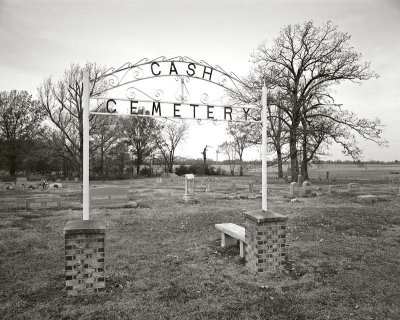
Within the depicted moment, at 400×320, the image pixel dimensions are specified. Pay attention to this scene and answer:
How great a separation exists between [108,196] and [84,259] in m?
9.19

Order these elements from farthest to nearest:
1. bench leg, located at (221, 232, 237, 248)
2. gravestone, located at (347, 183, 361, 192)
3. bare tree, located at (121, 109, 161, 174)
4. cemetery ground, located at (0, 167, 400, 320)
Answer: bare tree, located at (121, 109, 161, 174), gravestone, located at (347, 183, 361, 192), bench leg, located at (221, 232, 237, 248), cemetery ground, located at (0, 167, 400, 320)

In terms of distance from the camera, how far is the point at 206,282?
15.0 ft

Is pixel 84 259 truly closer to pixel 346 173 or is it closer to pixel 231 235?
pixel 231 235

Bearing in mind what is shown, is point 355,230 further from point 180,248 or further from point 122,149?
point 122,149

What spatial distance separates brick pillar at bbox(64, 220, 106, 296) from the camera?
401cm

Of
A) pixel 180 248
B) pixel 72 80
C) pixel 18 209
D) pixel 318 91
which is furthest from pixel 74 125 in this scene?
pixel 180 248

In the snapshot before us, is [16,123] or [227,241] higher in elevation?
[16,123]

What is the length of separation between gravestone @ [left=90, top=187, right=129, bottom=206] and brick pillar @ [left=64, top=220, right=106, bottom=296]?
9.02 metres

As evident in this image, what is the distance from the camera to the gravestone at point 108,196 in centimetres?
1271

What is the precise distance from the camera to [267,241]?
4762 millimetres

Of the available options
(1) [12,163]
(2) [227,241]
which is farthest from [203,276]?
(1) [12,163]

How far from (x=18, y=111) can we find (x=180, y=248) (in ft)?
133

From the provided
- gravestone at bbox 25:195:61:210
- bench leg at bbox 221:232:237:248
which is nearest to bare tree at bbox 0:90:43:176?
gravestone at bbox 25:195:61:210

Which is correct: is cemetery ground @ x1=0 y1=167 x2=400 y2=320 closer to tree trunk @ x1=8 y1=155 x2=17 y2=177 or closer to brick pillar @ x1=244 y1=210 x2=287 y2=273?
brick pillar @ x1=244 y1=210 x2=287 y2=273
